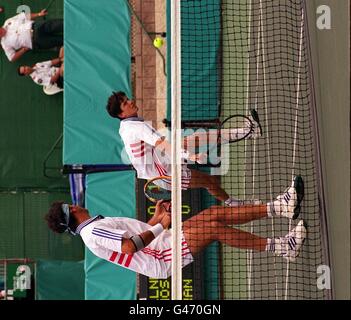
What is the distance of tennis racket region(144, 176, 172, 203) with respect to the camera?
8.60 metres

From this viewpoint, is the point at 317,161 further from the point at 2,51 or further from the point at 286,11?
the point at 2,51

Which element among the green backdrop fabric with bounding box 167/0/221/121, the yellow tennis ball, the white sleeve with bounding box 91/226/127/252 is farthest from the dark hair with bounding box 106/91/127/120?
the yellow tennis ball

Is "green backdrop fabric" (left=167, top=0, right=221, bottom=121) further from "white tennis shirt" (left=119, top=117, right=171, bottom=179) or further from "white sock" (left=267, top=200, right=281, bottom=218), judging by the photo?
"white sock" (left=267, top=200, right=281, bottom=218)

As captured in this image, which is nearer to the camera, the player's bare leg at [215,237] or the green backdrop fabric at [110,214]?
the player's bare leg at [215,237]

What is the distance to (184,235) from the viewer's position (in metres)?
7.93

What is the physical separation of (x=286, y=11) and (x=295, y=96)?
0.91 m

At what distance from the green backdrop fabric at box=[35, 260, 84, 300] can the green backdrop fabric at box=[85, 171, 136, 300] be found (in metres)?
0.74

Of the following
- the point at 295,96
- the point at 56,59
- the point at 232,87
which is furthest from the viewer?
the point at 56,59

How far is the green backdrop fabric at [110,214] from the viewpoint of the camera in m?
9.53

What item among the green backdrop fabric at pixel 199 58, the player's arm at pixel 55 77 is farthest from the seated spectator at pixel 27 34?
the green backdrop fabric at pixel 199 58

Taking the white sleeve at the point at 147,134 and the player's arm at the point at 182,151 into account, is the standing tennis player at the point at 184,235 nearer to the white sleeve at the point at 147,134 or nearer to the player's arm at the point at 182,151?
the player's arm at the point at 182,151

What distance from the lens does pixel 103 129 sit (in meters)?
9.94
